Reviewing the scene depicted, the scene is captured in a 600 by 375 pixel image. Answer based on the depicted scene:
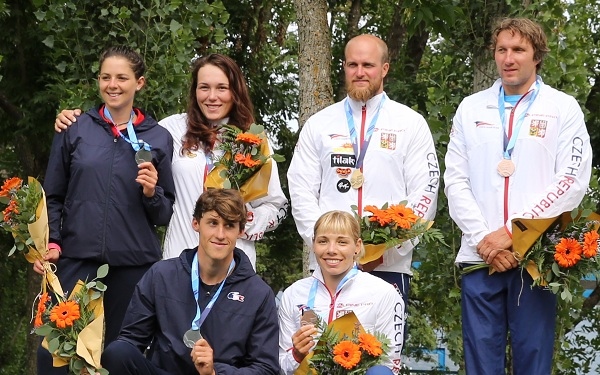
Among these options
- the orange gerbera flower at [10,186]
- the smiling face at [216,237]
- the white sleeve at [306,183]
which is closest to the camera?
the smiling face at [216,237]

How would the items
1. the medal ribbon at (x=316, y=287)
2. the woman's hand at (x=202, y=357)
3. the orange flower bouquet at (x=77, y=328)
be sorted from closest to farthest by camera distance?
1. the woman's hand at (x=202, y=357)
2. the orange flower bouquet at (x=77, y=328)
3. the medal ribbon at (x=316, y=287)

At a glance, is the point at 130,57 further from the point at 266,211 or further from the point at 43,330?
the point at 43,330

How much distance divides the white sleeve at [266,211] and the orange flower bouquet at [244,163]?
0.09m

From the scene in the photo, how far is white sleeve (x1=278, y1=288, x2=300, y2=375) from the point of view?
570 centimetres

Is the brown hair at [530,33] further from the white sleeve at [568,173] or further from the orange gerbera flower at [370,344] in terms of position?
the orange gerbera flower at [370,344]

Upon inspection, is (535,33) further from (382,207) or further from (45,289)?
(45,289)

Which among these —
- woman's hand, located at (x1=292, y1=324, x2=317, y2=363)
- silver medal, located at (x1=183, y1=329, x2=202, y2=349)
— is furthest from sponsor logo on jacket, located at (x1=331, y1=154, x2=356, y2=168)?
silver medal, located at (x1=183, y1=329, x2=202, y2=349)

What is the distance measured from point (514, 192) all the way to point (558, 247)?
14.7 inches

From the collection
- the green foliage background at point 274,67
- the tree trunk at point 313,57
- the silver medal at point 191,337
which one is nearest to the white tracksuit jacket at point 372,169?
the silver medal at point 191,337

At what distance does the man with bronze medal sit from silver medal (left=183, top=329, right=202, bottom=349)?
153cm

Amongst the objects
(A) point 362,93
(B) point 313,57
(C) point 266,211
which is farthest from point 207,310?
(B) point 313,57

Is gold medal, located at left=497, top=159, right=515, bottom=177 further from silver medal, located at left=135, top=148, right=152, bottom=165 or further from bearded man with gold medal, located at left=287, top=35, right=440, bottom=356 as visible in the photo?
silver medal, located at left=135, top=148, right=152, bottom=165

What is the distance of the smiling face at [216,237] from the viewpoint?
5.49 m

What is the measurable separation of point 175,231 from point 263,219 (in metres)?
0.50
